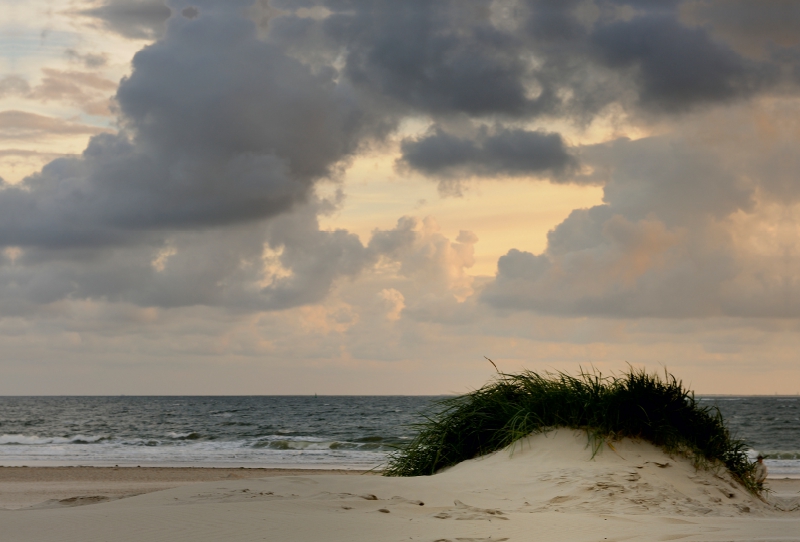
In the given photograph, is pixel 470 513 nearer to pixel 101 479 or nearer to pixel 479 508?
Result: pixel 479 508

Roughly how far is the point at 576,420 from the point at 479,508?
113 inches

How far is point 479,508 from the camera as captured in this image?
7.92 meters

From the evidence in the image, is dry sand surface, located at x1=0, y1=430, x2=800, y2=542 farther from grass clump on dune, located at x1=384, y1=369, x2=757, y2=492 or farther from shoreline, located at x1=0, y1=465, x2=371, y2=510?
shoreline, located at x1=0, y1=465, x2=371, y2=510

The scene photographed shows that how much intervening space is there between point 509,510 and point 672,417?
3.51 meters

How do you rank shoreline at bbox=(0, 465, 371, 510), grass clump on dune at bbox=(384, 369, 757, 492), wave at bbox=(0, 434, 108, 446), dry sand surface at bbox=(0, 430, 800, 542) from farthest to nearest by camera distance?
1. wave at bbox=(0, 434, 108, 446)
2. shoreline at bbox=(0, 465, 371, 510)
3. grass clump on dune at bbox=(384, 369, 757, 492)
4. dry sand surface at bbox=(0, 430, 800, 542)

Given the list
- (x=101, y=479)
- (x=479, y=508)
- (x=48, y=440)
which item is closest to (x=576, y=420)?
(x=479, y=508)

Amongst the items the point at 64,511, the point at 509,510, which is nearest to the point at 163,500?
the point at 64,511

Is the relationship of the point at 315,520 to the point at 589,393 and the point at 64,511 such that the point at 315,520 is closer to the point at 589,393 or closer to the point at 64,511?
the point at 64,511

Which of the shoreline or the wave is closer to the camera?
the shoreline

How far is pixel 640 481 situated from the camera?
29.4ft

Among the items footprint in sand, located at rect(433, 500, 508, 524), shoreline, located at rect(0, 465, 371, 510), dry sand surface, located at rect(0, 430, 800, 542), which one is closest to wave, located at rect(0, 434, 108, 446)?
shoreline, located at rect(0, 465, 371, 510)

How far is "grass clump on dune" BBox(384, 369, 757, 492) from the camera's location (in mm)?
10016

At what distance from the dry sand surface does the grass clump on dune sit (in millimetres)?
258

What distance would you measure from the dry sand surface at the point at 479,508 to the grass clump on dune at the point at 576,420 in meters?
0.26
